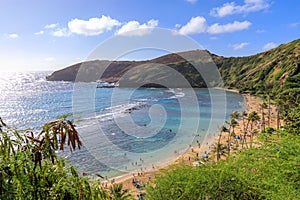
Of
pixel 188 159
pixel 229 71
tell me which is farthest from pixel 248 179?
pixel 229 71

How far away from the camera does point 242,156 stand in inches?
522

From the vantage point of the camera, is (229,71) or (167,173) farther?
(229,71)

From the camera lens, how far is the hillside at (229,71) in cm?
9569

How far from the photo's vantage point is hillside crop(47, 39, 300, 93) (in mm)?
95688

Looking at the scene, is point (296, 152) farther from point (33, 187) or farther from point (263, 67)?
point (263, 67)

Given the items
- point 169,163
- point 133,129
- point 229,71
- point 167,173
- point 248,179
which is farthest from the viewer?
point 229,71

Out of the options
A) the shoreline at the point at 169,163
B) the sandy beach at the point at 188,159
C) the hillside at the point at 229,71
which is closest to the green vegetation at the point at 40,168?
the sandy beach at the point at 188,159

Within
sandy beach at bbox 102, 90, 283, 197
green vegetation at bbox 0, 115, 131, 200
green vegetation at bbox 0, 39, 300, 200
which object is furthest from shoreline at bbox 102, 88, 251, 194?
green vegetation at bbox 0, 115, 131, 200

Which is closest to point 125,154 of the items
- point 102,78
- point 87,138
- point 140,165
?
point 140,165

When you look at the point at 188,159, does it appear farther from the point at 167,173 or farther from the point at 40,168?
the point at 40,168

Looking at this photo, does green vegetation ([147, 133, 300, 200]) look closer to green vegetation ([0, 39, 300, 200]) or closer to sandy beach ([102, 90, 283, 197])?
green vegetation ([0, 39, 300, 200])

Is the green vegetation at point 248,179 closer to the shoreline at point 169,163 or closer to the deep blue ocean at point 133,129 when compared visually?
the shoreline at point 169,163

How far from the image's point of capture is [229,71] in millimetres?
137750

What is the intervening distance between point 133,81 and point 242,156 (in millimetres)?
124494
